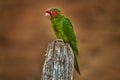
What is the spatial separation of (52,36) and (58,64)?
4.09 metres

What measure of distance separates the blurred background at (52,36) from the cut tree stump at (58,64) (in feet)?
12.7

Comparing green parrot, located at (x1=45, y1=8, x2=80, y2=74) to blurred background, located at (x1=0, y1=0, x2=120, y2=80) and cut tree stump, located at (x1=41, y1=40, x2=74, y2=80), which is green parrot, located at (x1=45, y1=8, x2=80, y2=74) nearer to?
cut tree stump, located at (x1=41, y1=40, x2=74, y2=80)

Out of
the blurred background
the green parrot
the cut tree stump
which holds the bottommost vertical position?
the cut tree stump

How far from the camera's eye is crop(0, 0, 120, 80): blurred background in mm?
6266

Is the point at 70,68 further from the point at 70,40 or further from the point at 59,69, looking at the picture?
the point at 70,40

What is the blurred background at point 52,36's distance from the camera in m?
6.27

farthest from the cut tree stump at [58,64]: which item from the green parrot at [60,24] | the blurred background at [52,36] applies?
the blurred background at [52,36]

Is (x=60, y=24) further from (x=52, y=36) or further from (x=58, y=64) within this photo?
(x=52, y=36)

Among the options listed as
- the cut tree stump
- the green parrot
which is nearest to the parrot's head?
the green parrot

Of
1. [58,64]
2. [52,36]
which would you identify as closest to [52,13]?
[58,64]

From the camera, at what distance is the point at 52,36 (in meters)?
6.34

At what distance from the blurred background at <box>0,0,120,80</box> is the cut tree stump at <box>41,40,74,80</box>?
12.7ft

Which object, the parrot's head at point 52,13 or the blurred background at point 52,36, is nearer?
the parrot's head at point 52,13

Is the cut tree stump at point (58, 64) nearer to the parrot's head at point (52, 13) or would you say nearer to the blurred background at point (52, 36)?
the parrot's head at point (52, 13)
